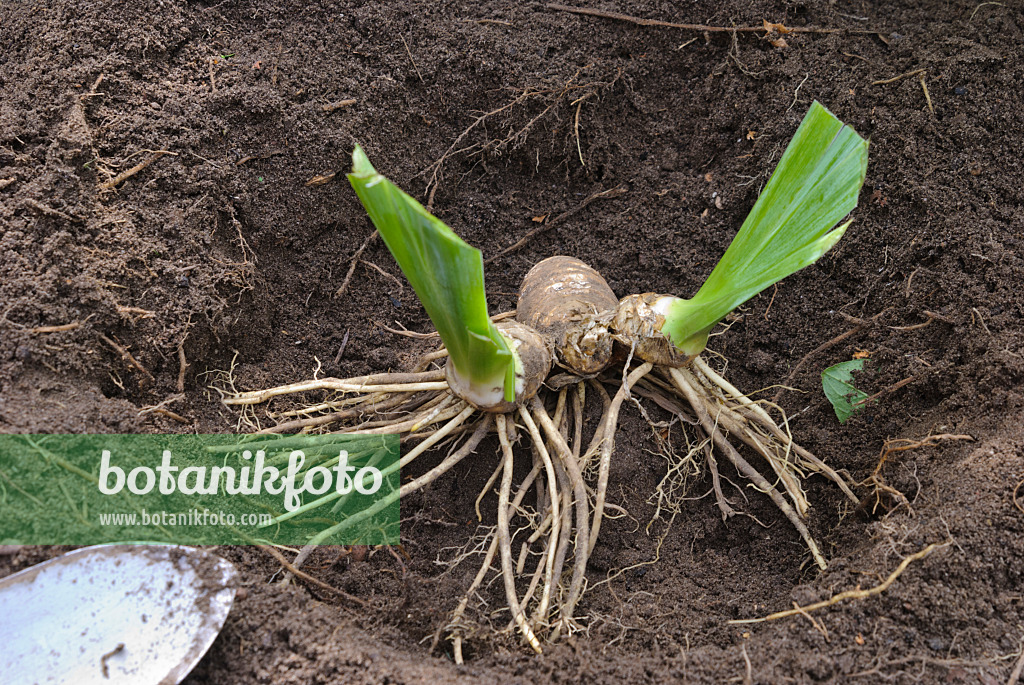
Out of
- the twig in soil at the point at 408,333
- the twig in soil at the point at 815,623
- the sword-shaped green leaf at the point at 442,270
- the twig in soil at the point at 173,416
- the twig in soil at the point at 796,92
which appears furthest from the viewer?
the twig in soil at the point at 796,92

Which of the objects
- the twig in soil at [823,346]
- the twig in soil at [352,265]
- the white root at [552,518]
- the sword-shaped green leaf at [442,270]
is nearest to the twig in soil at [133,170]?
the twig in soil at [352,265]

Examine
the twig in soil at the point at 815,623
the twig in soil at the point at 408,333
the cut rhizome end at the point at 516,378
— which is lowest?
the twig in soil at the point at 815,623

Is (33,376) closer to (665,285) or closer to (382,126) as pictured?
(382,126)

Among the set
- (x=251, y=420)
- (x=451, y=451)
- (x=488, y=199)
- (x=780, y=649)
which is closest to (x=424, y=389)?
(x=451, y=451)

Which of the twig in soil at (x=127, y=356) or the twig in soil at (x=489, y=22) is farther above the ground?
the twig in soil at (x=489, y=22)

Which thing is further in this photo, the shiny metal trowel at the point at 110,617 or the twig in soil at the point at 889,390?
the twig in soil at the point at 889,390

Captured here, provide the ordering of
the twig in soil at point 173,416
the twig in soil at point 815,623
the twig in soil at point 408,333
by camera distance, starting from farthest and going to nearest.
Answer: the twig in soil at point 408,333 → the twig in soil at point 173,416 → the twig in soil at point 815,623

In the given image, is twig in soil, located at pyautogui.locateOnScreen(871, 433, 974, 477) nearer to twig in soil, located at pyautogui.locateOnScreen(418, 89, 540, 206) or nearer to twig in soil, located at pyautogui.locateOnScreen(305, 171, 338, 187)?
twig in soil, located at pyautogui.locateOnScreen(418, 89, 540, 206)

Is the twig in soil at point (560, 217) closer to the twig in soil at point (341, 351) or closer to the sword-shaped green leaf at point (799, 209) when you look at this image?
the twig in soil at point (341, 351)
